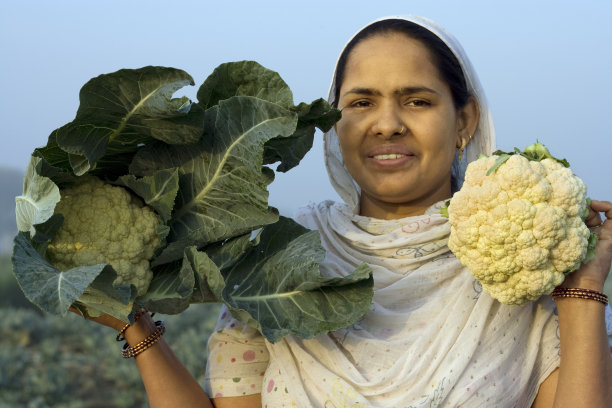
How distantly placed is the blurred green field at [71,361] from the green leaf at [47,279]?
4958 millimetres

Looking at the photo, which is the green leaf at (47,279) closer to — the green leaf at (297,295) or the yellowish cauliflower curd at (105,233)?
the yellowish cauliflower curd at (105,233)

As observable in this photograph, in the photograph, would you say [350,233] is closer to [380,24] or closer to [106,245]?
[380,24]

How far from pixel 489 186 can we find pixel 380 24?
665 mm

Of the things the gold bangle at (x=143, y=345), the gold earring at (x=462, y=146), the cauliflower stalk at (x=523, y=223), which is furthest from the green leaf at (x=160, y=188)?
the gold earring at (x=462, y=146)

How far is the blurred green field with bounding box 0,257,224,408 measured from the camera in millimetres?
6156

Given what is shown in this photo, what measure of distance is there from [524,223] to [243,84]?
743 mm

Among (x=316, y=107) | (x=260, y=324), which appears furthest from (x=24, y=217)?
(x=316, y=107)

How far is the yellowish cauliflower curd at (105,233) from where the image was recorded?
4.99ft

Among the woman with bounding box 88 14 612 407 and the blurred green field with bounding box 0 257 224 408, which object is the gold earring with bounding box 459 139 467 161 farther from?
the blurred green field with bounding box 0 257 224 408

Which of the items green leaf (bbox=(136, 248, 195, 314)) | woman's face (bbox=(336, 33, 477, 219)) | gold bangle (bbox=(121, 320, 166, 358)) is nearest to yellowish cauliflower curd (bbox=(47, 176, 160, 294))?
green leaf (bbox=(136, 248, 195, 314))

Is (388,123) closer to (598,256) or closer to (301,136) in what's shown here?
(301,136)

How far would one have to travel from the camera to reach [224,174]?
162 centimetres

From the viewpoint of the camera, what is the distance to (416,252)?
187cm

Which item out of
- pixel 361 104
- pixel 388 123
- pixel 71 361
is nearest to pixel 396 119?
pixel 388 123
